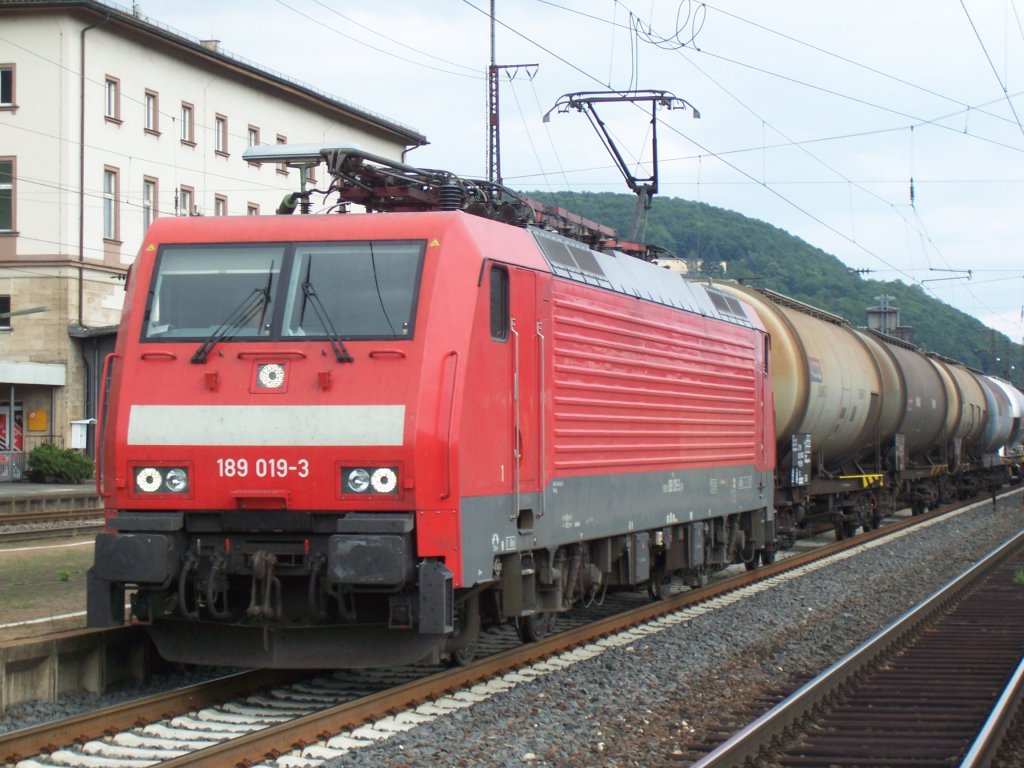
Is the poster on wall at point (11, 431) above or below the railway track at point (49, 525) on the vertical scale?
above

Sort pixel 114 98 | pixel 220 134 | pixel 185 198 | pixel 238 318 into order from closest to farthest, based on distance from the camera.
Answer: pixel 238 318 → pixel 114 98 → pixel 185 198 → pixel 220 134

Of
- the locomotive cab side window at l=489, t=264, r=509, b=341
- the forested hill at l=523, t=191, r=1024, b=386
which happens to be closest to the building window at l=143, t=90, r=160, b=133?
the forested hill at l=523, t=191, r=1024, b=386

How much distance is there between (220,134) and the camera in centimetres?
4750

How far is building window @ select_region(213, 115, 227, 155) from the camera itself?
4722cm

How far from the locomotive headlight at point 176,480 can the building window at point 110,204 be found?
3411 cm

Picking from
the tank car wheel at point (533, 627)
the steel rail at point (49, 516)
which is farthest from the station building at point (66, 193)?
the tank car wheel at point (533, 627)

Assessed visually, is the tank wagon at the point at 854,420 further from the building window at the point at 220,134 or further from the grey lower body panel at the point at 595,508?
the building window at the point at 220,134

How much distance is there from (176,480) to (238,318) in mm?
1141

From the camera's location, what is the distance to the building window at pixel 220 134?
1859 inches

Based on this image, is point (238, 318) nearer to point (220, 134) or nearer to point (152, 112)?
point (152, 112)

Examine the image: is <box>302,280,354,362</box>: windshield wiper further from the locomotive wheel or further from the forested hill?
the forested hill

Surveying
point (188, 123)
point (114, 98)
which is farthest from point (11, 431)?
point (188, 123)

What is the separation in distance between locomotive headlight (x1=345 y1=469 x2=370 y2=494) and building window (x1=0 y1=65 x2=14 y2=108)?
35.6m

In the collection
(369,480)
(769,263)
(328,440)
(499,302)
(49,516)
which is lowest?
(49,516)
